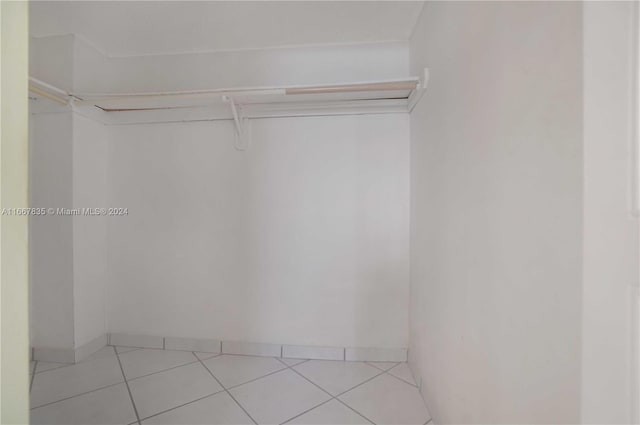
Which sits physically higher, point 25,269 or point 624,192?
point 624,192

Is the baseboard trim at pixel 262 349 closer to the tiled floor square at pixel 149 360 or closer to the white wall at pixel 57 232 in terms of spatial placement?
the tiled floor square at pixel 149 360

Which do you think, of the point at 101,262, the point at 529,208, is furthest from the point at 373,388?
the point at 101,262

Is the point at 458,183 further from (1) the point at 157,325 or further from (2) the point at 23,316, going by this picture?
(1) the point at 157,325

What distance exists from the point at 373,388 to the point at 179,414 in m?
1.00

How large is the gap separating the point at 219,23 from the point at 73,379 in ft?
7.43

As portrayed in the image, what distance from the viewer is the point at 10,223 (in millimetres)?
386

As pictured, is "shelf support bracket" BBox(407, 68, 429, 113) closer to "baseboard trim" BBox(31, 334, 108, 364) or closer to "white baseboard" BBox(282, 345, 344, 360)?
"white baseboard" BBox(282, 345, 344, 360)

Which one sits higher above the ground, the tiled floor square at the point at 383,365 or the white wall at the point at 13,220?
the white wall at the point at 13,220

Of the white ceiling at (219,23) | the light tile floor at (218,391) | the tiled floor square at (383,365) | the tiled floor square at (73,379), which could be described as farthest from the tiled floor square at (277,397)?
the white ceiling at (219,23)

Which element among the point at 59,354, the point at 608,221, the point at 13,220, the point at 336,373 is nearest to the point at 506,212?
the point at 608,221

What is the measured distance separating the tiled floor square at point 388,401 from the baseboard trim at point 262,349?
0.64 feet

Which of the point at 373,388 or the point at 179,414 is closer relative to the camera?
the point at 179,414

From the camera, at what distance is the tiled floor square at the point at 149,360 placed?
1.60 meters

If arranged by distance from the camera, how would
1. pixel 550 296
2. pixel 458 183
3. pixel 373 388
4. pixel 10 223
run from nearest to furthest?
pixel 10 223
pixel 550 296
pixel 458 183
pixel 373 388
